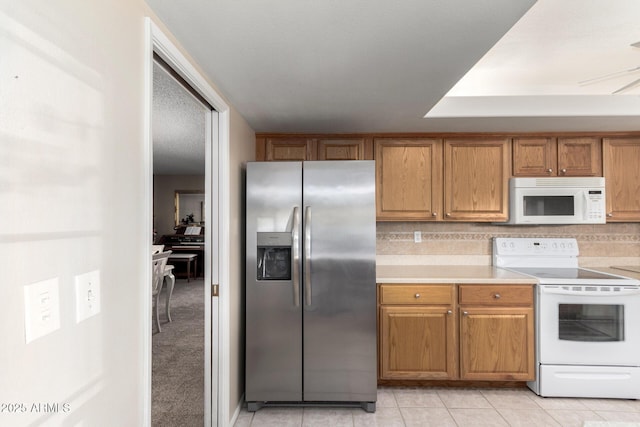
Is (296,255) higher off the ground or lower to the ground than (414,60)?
lower

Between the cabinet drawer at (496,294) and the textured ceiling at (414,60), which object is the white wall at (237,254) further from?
the cabinet drawer at (496,294)

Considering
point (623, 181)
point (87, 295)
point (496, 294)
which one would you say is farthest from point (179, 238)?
point (623, 181)

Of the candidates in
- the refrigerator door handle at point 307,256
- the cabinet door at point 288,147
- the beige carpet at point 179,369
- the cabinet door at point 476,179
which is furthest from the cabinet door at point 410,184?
the beige carpet at point 179,369

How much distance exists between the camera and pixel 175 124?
3535 mm

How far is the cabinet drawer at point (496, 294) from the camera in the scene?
111 inches

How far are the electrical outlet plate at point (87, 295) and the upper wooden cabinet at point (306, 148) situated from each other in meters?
2.29

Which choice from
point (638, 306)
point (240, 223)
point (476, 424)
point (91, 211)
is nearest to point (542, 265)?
point (638, 306)

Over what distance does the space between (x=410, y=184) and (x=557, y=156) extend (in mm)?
1330

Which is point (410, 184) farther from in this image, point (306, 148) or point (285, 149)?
point (285, 149)

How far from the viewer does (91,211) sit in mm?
1008

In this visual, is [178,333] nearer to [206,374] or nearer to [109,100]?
[206,374]

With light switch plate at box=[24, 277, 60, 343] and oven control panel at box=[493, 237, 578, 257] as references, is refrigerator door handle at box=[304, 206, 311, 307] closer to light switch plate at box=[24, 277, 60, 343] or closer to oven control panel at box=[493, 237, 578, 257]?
light switch plate at box=[24, 277, 60, 343]

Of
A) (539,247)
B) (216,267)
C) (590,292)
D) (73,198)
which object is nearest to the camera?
(73,198)

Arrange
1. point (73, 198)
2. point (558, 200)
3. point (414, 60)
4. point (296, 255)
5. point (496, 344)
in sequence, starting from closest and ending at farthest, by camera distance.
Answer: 1. point (73, 198)
2. point (414, 60)
3. point (296, 255)
4. point (496, 344)
5. point (558, 200)
